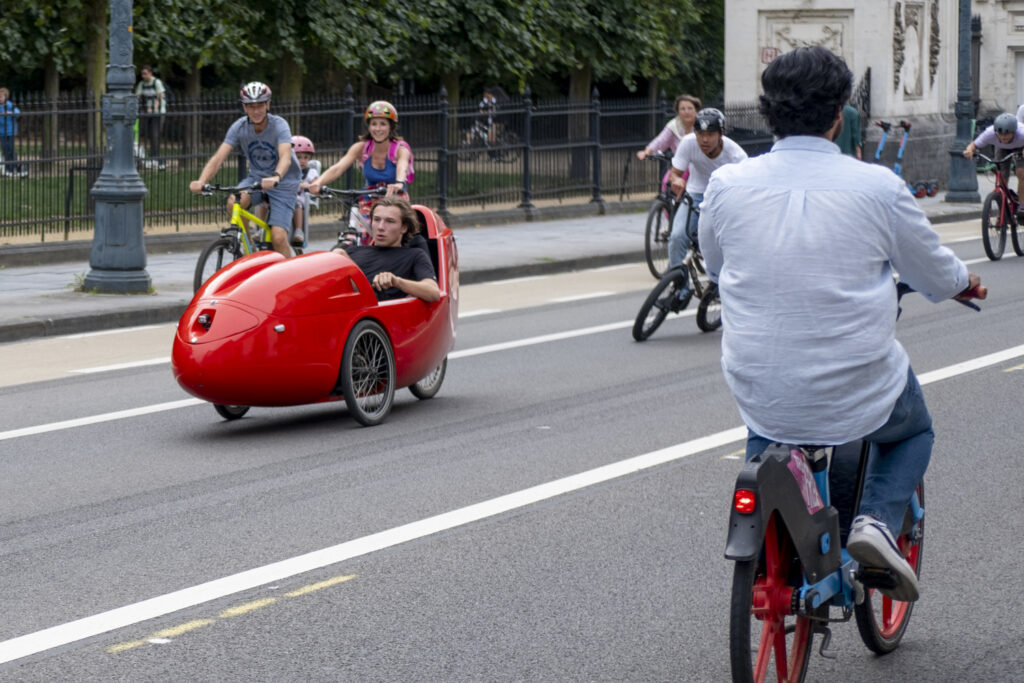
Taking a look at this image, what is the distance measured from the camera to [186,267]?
61.0 ft

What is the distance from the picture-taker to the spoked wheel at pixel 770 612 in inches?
164

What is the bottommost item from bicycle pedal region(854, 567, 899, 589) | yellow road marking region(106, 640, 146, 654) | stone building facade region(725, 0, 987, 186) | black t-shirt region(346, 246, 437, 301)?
yellow road marking region(106, 640, 146, 654)

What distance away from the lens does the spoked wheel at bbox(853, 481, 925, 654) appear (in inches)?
197

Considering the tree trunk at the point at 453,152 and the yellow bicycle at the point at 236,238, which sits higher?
the tree trunk at the point at 453,152

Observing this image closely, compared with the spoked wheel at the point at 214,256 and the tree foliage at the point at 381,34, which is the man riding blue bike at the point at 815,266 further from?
the tree foliage at the point at 381,34

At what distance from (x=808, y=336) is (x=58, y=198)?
53.8ft

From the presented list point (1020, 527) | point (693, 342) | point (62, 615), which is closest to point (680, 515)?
point (1020, 527)

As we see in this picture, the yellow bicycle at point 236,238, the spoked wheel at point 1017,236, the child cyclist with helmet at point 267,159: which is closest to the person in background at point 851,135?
the spoked wheel at point 1017,236

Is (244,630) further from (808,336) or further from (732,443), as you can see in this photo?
(732,443)

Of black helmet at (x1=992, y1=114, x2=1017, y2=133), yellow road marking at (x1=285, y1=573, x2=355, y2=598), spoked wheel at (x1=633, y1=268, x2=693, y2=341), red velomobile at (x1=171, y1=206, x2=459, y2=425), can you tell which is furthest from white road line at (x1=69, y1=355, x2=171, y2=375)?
black helmet at (x1=992, y1=114, x2=1017, y2=133)

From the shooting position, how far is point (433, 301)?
32.3 feet

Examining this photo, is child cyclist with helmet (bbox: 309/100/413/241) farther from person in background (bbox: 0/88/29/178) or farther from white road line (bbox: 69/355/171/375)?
person in background (bbox: 0/88/29/178)

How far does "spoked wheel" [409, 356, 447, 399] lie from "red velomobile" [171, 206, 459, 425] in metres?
0.51

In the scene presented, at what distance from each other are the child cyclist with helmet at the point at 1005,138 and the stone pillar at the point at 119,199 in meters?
9.04
